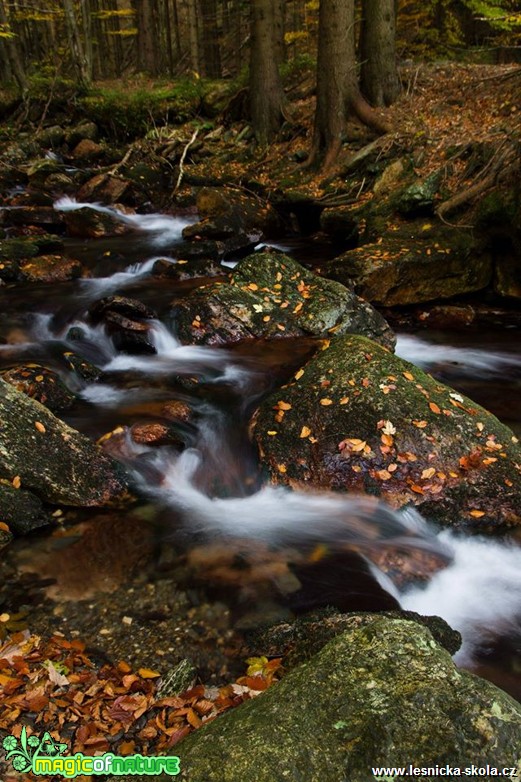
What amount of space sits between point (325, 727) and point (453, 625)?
229cm

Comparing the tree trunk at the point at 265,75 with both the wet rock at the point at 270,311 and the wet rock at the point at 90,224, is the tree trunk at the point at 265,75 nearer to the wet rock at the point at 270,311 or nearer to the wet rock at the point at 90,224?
the wet rock at the point at 90,224

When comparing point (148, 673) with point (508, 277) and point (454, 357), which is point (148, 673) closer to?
point (454, 357)

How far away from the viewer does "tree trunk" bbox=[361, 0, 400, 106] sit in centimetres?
1320

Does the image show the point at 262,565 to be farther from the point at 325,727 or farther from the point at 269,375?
the point at 269,375

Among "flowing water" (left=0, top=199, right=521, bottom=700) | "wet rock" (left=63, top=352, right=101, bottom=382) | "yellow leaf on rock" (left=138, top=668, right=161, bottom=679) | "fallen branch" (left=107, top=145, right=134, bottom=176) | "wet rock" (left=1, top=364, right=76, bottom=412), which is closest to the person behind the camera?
"yellow leaf on rock" (left=138, top=668, right=161, bottom=679)

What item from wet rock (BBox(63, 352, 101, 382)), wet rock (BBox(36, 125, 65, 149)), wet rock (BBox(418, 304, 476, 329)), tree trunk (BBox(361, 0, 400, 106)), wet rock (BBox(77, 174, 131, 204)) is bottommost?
wet rock (BBox(418, 304, 476, 329))

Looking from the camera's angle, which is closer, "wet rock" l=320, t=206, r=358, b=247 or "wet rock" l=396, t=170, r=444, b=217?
"wet rock" l=396, t=170, r=444, b=217

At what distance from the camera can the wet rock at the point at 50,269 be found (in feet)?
33.5

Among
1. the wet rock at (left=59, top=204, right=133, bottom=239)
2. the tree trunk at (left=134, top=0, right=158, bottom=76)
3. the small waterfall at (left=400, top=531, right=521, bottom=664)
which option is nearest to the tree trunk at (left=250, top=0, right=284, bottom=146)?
the wet rock at (left=59, top=204, right=133, bottom=239)

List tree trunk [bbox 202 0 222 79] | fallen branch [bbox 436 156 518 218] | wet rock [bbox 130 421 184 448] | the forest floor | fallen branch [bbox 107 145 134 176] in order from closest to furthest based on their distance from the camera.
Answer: the forest floor, wet rock [bbox 130 421 184 448], fallen branch [bbox 436 156 518 218], fallen branch [bbox 107 145 134 176], tree trunk [bbox 202 0 222 79]

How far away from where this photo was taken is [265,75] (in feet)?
50.8

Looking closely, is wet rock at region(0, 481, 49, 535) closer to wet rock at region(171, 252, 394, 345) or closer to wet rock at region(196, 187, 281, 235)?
wet rock at region(171, 252, 394, 345)

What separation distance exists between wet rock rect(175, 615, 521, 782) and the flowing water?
70.6 inches

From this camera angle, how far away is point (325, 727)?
194 centimetres
